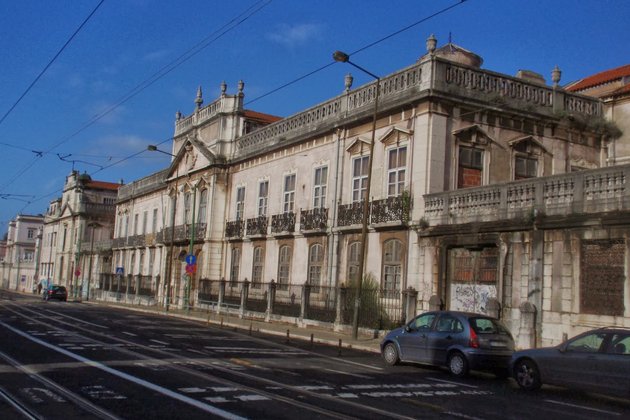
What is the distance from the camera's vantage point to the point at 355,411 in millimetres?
9203

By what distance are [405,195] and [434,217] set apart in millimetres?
1777

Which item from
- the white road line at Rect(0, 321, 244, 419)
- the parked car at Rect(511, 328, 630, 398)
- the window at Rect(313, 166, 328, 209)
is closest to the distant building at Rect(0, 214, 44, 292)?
the window at Rect(313, 166, 328, 209)

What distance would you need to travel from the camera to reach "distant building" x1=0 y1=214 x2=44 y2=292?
351ft

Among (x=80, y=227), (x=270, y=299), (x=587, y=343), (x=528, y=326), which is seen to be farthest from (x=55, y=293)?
(x=587, y=343)

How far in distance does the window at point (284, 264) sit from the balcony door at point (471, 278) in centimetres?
1237

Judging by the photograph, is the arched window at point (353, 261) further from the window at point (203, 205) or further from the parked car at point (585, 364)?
the window at point (203, 205)

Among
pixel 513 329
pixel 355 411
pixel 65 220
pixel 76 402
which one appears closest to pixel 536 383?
pixel 355 411

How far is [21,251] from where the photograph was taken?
111 metres

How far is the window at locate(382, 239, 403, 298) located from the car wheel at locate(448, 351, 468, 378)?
973 cm

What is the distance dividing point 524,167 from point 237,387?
62.7 feet

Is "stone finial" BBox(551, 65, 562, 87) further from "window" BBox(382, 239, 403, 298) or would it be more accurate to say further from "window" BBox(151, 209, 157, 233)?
"window" BBox(151, 209, 157, 233)

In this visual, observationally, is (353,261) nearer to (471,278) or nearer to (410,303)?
(410,303)

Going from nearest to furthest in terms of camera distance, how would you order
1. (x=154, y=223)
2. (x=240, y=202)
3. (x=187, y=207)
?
1. (x=240, y=202)
2. (x=187, y=207)
3. (x=154, y=223)

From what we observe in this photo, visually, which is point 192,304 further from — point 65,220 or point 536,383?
point 65,220
